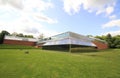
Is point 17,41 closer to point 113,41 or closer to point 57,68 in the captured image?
point 113,41

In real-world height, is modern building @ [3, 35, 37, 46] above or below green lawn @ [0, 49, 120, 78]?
above

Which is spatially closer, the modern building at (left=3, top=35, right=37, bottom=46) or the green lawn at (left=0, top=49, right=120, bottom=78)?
the green lawn at (left=0, top=49, right=120, bottom=78)

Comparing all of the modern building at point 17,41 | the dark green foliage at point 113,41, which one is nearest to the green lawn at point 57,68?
the dark green foliage at point 113,41

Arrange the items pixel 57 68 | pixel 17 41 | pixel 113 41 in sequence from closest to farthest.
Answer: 1. pixel 57 68
2. pixel 113 41
3. pixel 17 41

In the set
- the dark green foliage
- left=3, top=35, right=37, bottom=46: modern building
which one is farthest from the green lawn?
left=3, top=35, right=37, bottom=46: modern building

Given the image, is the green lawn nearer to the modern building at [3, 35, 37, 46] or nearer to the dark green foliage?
the dark green foliage

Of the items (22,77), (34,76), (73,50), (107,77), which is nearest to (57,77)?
(34,76)

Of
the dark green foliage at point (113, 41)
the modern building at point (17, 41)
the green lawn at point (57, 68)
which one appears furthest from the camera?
the modern building at point (17, 41)

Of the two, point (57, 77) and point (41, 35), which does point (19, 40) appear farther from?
→ point (57, 77)

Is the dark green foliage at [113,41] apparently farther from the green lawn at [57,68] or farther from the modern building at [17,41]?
the green lawn at [57,68]

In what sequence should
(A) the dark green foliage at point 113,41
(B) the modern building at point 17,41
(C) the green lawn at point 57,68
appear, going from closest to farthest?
(C) the green lawn at point 57,68 < (A) the dark green foliage at point 113,41 < (B) the modern building at point 17,41

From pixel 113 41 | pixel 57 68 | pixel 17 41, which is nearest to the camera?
pixel 57 68

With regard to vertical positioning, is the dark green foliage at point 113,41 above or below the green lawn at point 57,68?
above

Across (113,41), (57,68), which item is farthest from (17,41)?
(57,68)
